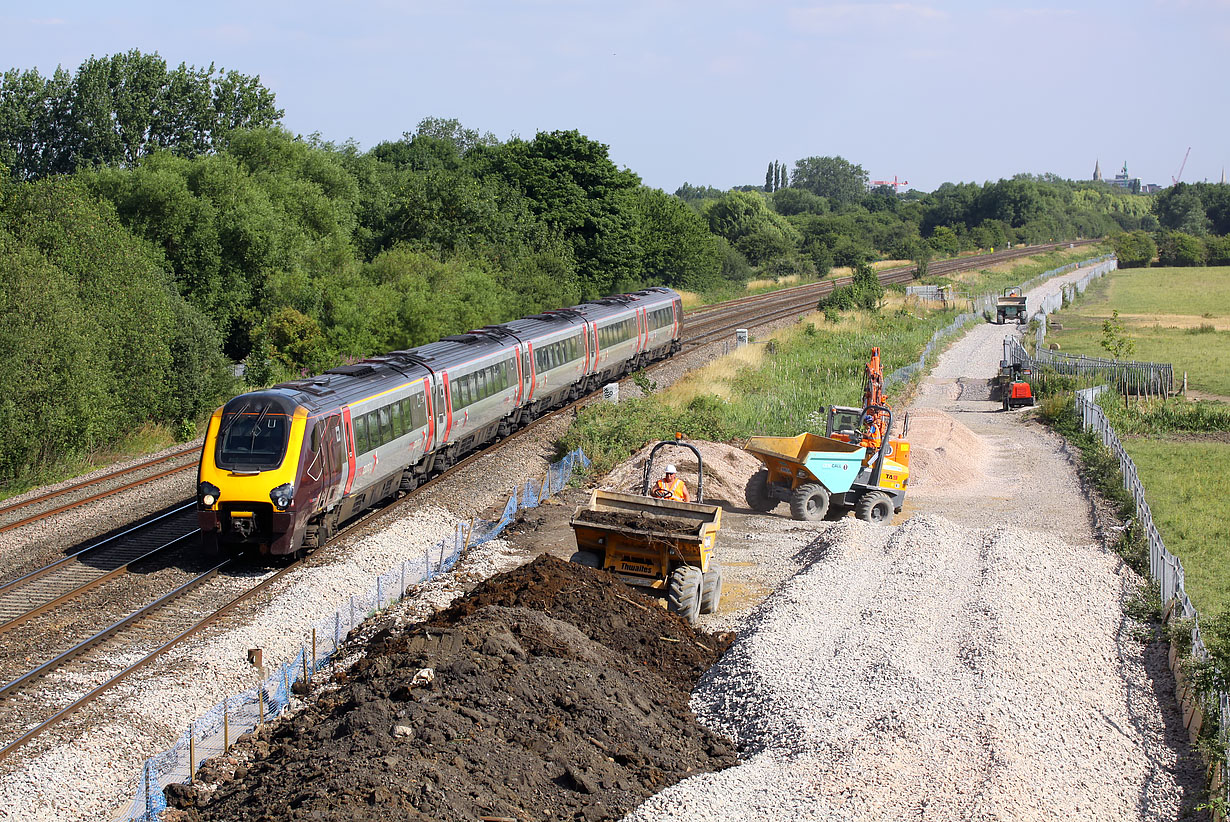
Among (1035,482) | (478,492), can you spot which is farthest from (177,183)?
(1035,482)

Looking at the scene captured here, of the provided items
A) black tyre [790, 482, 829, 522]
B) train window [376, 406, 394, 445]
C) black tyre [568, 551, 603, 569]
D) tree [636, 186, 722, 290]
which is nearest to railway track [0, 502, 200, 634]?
train window [376, 406, 394, 445]

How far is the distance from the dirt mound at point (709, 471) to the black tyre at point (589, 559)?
7206mm

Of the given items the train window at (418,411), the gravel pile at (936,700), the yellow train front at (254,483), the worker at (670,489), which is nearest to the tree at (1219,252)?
the gravel pile at (936,700)

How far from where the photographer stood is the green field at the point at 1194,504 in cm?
1892

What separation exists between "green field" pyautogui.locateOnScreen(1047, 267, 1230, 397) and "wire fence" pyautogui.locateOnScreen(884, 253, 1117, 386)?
2.39 metres

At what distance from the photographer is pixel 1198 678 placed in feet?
41.0

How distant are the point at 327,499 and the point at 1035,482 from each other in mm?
17758

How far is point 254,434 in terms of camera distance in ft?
58.8

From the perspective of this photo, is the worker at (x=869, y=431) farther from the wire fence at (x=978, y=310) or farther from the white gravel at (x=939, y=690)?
the wire fence at (x=978, y=310)

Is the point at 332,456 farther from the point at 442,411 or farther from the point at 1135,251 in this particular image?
the point at 1135,251

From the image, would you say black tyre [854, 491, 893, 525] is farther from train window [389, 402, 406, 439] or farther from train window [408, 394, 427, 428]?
train window [389, 402, 406, 439]

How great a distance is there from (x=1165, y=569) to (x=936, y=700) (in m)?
6.64

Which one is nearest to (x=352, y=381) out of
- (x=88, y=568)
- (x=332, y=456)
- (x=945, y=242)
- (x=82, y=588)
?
(x=332, y=456)

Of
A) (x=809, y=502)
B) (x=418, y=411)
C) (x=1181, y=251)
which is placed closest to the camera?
(x=809, y=502)
